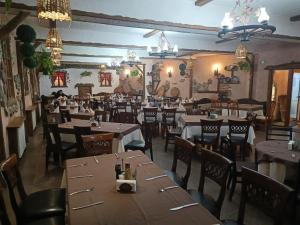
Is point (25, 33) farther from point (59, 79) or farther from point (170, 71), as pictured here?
point (59, 79)

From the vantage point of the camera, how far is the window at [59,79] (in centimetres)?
1421

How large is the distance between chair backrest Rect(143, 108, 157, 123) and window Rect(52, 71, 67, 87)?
9365 millimetres

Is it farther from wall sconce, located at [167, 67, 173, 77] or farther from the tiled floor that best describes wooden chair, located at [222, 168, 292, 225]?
wall sconce, located at [167, 67, 173, 77]

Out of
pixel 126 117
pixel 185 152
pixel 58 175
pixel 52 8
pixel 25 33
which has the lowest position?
pixel 58 175

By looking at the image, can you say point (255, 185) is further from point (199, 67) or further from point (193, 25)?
point (199, 67)

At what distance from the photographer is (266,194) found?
1745mm

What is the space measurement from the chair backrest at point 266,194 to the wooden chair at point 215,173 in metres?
0.21

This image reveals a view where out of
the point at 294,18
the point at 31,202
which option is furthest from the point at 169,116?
the point at 31,202

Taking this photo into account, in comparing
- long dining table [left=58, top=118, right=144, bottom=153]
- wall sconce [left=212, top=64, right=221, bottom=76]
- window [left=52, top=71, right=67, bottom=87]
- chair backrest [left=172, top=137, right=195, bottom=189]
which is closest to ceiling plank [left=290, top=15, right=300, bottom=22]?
long dining table [left=58, top=118, right=144, bottom=153]

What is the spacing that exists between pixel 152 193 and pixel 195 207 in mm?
363

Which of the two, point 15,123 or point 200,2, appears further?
point 15,123

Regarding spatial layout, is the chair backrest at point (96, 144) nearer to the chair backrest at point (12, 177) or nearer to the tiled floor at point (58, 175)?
the chair backrest at point (12, 177)

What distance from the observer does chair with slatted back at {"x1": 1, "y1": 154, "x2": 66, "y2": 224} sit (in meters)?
2.11

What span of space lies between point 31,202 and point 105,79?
1363 centimetres
